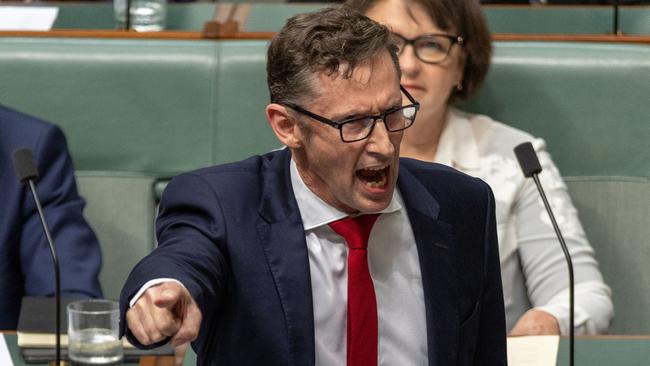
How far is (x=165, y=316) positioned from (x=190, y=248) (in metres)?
0.19

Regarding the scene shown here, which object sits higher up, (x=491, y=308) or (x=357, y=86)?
(x=357, y=86)

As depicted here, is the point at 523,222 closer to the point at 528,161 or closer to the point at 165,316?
the point at 528,161

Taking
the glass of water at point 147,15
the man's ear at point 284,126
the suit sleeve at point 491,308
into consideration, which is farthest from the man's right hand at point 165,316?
the glass of water at point 147,15

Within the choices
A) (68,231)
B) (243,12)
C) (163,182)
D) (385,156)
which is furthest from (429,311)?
(243,12)

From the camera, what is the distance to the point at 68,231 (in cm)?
234

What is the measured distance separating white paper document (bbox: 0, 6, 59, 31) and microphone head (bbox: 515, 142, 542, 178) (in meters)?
1.45

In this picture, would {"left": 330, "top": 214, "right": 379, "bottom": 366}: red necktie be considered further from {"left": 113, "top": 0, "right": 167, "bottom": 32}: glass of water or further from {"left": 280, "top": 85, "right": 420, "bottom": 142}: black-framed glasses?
{"left": 113, "top": 0, "right": 167, "bottom": 32}: glass of water

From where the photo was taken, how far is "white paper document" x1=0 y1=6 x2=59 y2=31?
2.86m

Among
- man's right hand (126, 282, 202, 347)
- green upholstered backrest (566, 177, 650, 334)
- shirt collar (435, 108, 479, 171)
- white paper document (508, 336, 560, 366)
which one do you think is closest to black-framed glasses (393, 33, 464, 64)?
shirt collar (435, 108, 479, 171)

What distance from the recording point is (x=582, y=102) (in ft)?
8.59

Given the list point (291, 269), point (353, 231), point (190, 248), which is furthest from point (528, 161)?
point (190, 248)

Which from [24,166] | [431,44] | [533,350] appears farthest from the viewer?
[431,44]

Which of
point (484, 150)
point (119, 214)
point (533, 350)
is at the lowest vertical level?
point (119, 214)

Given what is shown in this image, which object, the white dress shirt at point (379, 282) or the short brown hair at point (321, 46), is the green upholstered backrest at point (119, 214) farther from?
the short brown hair at point (321, 46)
